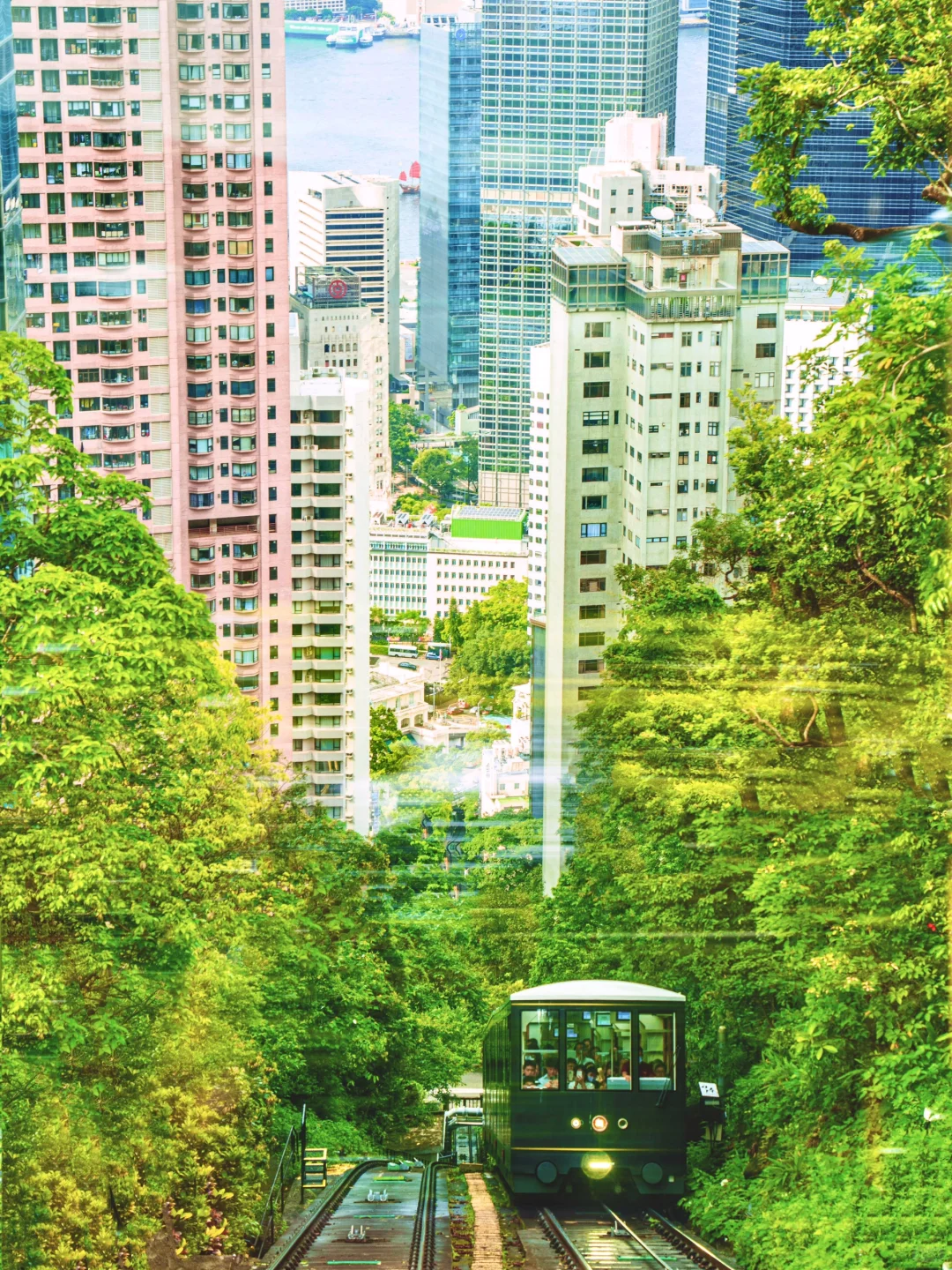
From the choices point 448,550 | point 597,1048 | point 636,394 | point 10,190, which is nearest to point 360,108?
point 10,190

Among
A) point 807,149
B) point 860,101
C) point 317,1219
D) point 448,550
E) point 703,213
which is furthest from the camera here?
point 317,1219

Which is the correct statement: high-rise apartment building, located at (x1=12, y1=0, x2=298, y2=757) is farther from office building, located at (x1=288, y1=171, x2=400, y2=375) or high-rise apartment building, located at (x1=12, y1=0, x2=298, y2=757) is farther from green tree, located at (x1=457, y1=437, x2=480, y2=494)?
green tree, located at (x1=457, y1=437, x2=480, y2=494)

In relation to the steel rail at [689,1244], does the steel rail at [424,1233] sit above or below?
below

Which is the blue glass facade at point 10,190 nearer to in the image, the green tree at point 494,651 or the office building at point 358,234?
the office building at point 358,234

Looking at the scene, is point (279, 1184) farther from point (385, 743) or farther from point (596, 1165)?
point (385, 743)

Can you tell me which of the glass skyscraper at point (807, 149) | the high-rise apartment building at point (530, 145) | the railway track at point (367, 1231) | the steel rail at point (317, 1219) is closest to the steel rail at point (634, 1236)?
the railway track at point (367, 1231)

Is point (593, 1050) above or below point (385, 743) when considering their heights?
below
